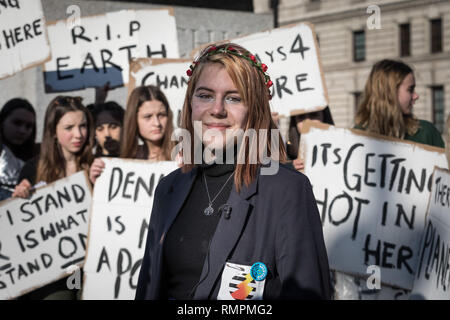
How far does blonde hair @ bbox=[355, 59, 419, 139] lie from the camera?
412 centimetres

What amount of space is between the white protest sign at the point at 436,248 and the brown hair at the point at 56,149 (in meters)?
2.27

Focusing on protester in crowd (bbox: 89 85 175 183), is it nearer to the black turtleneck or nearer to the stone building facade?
the black turtleneck

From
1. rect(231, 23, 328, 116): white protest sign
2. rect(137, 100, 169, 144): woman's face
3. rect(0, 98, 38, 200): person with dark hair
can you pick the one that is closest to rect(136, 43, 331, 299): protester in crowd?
rect(137, 100, 169, 144): woman's face

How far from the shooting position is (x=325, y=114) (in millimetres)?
4855

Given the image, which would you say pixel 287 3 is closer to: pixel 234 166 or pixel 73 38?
pixel 73 38

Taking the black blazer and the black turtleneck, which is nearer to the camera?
the black blazer

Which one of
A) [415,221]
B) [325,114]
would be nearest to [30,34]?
[325,114]

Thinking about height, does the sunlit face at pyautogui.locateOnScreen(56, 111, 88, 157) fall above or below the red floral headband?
below

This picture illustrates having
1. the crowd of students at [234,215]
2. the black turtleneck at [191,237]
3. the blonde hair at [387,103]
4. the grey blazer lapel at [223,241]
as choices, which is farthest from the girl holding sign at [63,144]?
the grey blazer lapel at [223,241]

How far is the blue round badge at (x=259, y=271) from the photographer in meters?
1.68

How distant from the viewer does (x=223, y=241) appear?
1.73m

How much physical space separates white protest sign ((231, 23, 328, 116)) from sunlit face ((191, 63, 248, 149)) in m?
2.76

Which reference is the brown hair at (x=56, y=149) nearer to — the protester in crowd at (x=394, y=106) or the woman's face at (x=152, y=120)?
the woman's face at (x=152, y=120)

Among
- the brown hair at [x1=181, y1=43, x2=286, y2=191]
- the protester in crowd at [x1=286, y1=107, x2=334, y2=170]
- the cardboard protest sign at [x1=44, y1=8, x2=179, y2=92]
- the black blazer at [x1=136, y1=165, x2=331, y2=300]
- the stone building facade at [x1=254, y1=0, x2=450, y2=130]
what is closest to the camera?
the black blazer at [x1=136, y1=165, x2=331, y2=300]
